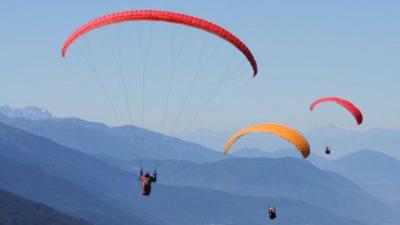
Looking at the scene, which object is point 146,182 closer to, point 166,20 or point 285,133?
point 166,20

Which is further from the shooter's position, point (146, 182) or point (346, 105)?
point (346, 105)

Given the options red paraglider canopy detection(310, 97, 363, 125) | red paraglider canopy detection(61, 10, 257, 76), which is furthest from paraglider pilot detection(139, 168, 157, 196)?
red paraglider canopy detection(310, 97, 363, 125)

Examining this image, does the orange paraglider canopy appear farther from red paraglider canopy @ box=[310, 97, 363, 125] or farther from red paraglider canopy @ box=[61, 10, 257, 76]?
red paraglider canopy @ box=[61, 10, 257, 76]

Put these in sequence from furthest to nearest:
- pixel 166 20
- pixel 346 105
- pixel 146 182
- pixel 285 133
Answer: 1. pixel 346 105
2. pixel 285 133
3. pixel 146 182
4. pixel 166 20

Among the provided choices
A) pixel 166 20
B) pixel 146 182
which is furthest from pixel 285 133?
pixel 166 20

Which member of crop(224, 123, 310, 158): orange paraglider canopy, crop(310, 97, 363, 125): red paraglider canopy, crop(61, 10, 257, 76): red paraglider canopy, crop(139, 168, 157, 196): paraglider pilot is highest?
crop(310, 97, 363, 125): red paraglider canopy

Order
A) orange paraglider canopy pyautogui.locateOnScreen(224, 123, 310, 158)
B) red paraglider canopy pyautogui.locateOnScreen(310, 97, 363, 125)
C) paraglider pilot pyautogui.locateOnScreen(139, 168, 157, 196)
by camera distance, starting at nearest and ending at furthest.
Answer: paraglider pilot pyautogui.locateOnScreen(139, 168, 157, 196), orange paraglider canopy pyautogui.locateOnScreen(224, 123, 310, 158), red paraglider canopy pyautogui.locateOnScreen(310, 97, 363, 125)

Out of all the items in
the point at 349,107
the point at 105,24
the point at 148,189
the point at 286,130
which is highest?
the point at 349,107

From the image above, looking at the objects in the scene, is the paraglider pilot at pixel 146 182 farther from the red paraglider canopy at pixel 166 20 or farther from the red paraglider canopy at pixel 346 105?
the red paraglider canopy at pixel 346 105

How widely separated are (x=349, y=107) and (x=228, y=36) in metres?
28.6

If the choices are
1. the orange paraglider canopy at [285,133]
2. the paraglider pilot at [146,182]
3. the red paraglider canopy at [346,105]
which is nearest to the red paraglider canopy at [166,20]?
the paraglider pilot at [146,182]

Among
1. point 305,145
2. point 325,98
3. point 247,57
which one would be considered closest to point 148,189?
point 247,57

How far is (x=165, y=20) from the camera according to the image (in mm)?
40406

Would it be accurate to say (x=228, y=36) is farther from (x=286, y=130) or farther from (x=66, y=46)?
(x=286, y=130)
